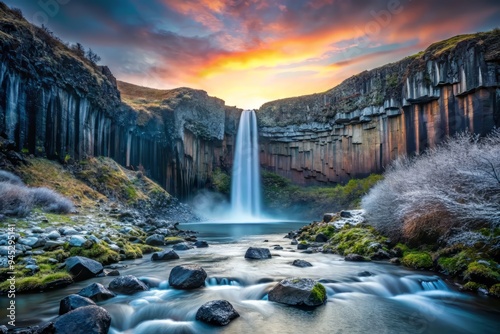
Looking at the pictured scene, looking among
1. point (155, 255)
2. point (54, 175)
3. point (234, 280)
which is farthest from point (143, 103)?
point (234, 280)

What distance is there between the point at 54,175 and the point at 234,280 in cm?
2014

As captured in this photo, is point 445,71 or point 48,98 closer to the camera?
point 48,98

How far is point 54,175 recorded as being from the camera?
22.7 m

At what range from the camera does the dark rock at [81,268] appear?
8.76m

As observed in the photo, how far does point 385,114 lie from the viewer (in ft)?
131

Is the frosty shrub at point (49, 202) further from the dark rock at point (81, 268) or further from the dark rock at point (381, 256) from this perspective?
the dark rock at point (381, 256)

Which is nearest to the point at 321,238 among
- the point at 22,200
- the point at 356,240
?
the point at 356,240

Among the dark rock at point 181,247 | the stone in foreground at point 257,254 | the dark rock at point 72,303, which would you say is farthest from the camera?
the dark rock at point 181,247

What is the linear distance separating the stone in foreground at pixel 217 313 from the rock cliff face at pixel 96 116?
70.2ft

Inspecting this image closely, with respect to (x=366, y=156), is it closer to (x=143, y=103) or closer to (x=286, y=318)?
(x=143, y=103)

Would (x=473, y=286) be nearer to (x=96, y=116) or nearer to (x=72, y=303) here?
(x=72, y=303)

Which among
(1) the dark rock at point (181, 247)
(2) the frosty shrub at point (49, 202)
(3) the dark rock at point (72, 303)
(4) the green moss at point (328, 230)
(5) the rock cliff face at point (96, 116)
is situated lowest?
(1) the dark rock at point (181, 247)

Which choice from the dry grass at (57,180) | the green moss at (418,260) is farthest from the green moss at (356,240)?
the dry grass at (57,180)

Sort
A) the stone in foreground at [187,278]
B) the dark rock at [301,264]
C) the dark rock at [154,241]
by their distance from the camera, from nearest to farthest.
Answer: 1. the stone in foreground at [187,278]
2. the dark rock at [301,264]
3. the dark rock at [154,241]
